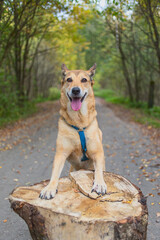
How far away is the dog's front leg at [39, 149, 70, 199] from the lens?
2.81 meters

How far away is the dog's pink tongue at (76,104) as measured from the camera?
3.35 metres

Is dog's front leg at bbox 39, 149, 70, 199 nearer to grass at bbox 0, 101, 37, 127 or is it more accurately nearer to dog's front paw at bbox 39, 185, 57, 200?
dog's front paw at bbox 39, 185, 57, 200

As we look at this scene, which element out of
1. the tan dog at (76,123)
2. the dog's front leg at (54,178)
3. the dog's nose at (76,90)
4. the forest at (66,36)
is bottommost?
the dog's front leg at (54,178)

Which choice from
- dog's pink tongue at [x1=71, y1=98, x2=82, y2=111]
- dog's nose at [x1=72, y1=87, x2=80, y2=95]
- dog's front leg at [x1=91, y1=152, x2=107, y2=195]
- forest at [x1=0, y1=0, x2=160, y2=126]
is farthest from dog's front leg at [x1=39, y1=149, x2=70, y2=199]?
forest at [x1=0, y1=0, x2=160, y2=126]

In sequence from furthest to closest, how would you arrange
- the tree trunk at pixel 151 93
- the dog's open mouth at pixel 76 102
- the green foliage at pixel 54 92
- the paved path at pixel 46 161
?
the green foliage at pixel 54 92
the tree trunk at pixel 151 93
the paved path at pixel 46 161
the dog's open mouth at pixel 76 102

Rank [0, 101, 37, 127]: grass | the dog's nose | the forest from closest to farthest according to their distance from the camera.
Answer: the dog's nose, the forest, [0, 101, 37, 127]: grass

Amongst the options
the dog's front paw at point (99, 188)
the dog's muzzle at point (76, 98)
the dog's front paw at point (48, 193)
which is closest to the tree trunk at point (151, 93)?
the dog's muzzle at point (76, 98)

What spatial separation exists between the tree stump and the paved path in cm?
97

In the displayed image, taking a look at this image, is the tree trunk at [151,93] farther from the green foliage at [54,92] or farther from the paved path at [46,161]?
the green foliage at [54,92]

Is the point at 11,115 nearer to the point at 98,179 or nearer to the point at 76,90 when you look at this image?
the point at 76,90

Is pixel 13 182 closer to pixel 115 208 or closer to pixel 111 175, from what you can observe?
pixel 111 175

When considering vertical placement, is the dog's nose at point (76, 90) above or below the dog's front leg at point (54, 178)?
above

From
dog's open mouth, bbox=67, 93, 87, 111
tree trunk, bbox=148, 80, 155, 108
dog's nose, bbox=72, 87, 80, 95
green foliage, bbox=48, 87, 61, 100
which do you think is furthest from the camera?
green foliage, bbox=48, 87, 61, 100

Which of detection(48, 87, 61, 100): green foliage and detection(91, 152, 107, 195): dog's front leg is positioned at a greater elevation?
detection(48, 87, 61, 100): green foliage
